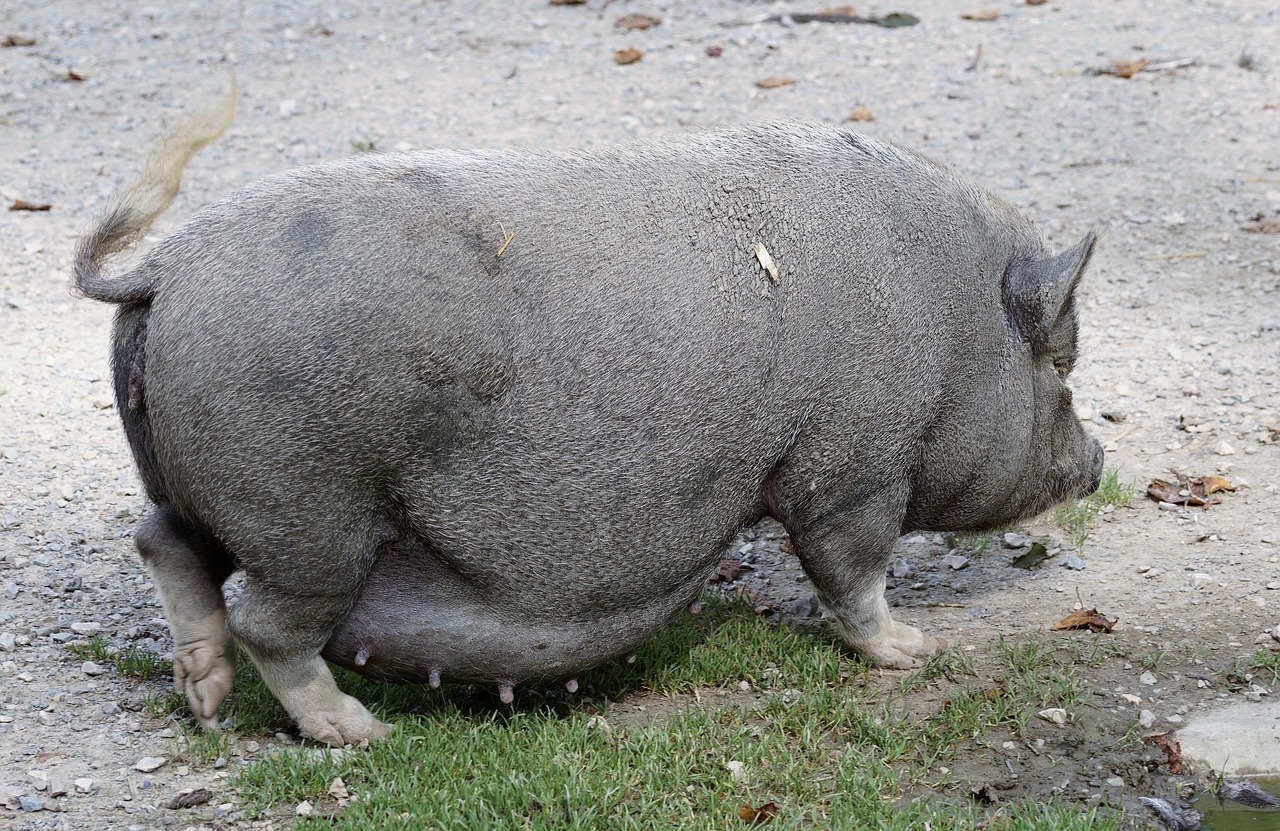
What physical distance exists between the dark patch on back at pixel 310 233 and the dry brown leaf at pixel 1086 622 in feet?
8.23

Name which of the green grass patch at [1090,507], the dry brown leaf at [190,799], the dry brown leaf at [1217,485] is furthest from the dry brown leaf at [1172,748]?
the dry brown leaf at [190,799]

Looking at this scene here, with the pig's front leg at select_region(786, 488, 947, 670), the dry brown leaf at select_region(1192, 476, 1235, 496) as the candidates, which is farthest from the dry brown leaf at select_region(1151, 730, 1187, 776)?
the dry brown leaf at select_region(1192, 476, 1235, 496)

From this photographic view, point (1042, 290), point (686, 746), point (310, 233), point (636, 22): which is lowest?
point (686, 746)

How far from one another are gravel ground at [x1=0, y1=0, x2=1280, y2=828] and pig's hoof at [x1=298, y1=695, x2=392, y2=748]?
0.55 ft

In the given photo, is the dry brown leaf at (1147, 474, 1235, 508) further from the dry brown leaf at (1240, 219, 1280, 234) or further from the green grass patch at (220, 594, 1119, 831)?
the dry brown leaf at (1240, 219, 1280, 234)

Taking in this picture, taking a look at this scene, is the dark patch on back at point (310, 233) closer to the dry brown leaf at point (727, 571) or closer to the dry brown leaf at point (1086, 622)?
the dry brown leaf at point (727, 571)

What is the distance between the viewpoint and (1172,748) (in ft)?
12.4

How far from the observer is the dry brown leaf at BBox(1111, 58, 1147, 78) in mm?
8773

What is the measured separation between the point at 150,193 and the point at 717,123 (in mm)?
3869

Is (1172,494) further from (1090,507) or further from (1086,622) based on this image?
(1086,622)

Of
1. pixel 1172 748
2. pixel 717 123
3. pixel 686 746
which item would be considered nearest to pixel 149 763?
pixel 686 746

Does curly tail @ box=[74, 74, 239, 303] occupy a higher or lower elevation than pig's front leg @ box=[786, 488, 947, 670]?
higher

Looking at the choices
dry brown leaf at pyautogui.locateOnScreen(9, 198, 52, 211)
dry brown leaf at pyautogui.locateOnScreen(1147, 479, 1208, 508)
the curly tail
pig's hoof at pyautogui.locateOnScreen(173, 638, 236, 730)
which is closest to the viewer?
the curly tail

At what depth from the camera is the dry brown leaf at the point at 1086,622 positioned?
4.39 metres
